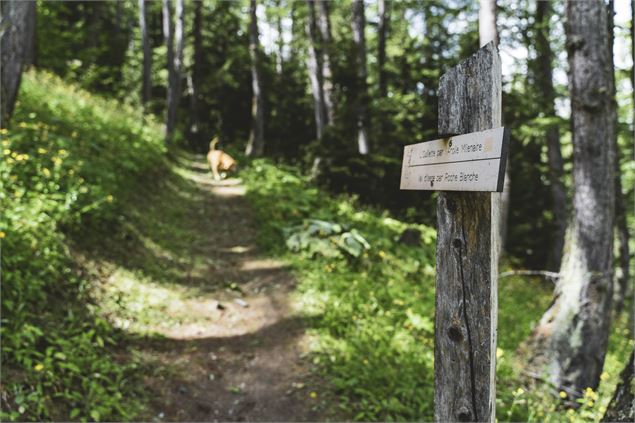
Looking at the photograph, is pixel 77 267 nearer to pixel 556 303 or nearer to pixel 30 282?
pixel 30 282

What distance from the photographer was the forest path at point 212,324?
4.80 meters

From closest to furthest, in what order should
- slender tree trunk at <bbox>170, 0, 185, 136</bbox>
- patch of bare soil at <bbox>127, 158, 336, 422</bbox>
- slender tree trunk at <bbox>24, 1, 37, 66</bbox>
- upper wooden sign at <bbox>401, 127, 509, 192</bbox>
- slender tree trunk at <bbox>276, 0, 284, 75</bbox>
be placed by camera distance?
upper wooden sign at <bbox>401, 127, 509, 192</bbox>
patch of bare soil at <bbox>127, 158, 336, 422</bbox>
slender tree trunk at <bbox>24, 1, 37, 66</bbox>
slender tree trunk at <bbox>170, 0, 185, 136</bbox>
slender tree trunk at <bbox>276, 0, 284, 75</bbox>

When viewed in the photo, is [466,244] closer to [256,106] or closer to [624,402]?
[624,402]

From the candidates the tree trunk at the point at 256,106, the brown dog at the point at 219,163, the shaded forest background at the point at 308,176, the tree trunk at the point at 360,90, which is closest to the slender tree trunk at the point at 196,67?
the shaded forest background at the point at 308,176

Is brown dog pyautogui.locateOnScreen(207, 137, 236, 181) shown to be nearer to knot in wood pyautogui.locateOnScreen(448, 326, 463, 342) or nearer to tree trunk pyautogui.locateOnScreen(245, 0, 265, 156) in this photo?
tree trunk pyautogui.locateOnScreen(245, 0, 265, 156)

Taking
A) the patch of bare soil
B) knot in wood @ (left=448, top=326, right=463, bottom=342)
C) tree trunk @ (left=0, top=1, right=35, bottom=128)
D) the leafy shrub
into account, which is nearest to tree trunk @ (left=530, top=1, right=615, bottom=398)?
the patch of bare soil

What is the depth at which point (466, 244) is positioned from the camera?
2.36 metres

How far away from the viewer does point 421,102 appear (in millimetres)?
12070

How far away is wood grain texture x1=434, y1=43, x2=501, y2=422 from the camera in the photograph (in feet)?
7.54

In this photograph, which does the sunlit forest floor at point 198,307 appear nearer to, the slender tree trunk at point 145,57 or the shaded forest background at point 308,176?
the shaded forest background at point 308,176

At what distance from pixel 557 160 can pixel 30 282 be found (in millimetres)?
13899

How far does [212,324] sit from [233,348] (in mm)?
632

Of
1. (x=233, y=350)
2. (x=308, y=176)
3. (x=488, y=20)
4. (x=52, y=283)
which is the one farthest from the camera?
(x=308, y=176)

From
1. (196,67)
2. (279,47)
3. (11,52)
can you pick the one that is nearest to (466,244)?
(11,52)
